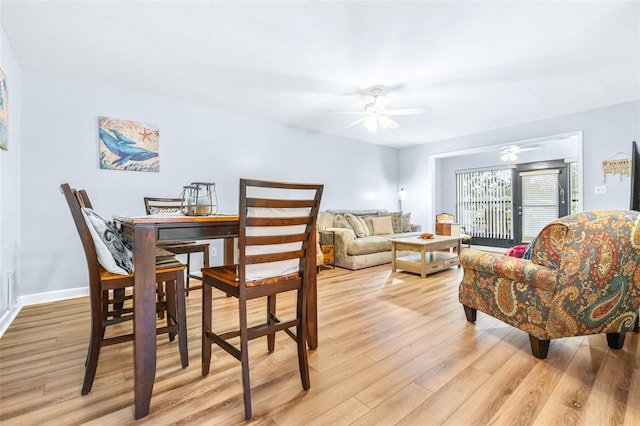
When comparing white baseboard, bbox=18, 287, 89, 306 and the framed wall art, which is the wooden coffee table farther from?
white baseboard, bbox=18, 287, 89, 306

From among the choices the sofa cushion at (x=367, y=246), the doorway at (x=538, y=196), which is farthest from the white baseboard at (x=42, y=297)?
the doorway at (x=538, y=196)

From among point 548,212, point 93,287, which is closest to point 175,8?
point 93,287

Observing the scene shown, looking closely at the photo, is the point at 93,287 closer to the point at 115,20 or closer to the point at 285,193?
the point at 115,20

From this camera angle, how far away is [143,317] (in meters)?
1.36

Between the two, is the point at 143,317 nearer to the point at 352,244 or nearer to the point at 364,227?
the point at 352,244

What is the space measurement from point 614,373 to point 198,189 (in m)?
2.60

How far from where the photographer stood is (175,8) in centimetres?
214

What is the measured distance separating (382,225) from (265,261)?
4.52m

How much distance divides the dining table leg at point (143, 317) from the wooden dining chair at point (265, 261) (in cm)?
30

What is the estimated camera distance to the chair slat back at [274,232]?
132 cm

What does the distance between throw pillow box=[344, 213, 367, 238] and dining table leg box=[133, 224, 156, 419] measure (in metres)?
4.05

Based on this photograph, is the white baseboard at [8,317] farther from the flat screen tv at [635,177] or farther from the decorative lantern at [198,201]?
the flat screen tv at [635,177]

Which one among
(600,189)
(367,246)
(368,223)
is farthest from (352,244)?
(600,189)

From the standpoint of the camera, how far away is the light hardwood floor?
1.36m
